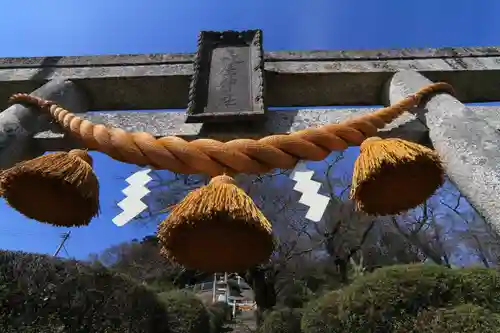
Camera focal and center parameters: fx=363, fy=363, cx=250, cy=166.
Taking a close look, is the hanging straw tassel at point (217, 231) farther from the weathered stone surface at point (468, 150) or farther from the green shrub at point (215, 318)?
the green shrub at point (215, 318)

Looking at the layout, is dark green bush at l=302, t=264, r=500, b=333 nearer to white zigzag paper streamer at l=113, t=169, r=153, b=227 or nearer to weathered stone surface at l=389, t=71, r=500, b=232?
weathered stone surface at l=389, t=71, r=500, b=232

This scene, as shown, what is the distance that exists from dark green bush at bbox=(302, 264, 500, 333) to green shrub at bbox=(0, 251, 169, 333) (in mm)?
3295

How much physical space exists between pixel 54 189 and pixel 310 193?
945 mm

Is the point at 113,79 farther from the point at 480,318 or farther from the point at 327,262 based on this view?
the point at 327,262

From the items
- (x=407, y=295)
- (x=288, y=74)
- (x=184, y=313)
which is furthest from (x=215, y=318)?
(x=288, y=74)

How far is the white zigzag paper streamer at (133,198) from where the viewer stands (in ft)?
4.86

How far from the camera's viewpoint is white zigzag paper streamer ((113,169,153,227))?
1.48m

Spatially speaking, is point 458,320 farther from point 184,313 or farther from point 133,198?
point 184,313

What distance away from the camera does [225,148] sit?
1197 mm

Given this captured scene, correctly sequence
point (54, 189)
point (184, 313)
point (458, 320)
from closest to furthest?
point (54, 189) < point (458, 320) < point (184, 313)

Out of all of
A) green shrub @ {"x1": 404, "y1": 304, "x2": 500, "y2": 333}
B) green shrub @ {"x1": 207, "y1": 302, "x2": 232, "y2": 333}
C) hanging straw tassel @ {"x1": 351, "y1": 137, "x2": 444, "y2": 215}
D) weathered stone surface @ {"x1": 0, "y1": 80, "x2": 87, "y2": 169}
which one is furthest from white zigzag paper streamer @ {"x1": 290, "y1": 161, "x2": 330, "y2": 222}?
green shrub @ {"x1": 207, "y1": 302, "x2": 232, "y2": 333}

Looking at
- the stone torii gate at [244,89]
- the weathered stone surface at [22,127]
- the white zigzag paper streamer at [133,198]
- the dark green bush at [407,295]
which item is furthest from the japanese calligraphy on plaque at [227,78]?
the dark green bush at [407,295]

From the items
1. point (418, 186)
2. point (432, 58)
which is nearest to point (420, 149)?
point (418, 186)

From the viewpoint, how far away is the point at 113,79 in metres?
2.23
